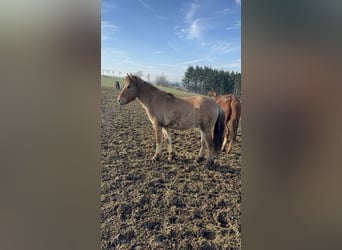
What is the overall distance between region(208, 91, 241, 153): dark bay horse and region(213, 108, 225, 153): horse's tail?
0.09 ft

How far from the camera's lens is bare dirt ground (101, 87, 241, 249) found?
1481mm

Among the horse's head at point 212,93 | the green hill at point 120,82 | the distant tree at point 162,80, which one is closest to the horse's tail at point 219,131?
the horse's head at point 212,93

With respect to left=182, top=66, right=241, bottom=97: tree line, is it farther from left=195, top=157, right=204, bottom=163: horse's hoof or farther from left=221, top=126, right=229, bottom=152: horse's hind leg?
left=195, top=157, right=204, bottom=163: horse's hoof

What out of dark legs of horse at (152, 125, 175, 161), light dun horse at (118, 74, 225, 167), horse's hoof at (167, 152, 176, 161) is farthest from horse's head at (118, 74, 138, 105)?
horse's hoof at (167, 152, 176, 161)

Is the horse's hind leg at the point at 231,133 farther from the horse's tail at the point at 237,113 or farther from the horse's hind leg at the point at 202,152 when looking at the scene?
the horse's hind leg at the point at 202,152

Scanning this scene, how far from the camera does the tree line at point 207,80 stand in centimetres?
145

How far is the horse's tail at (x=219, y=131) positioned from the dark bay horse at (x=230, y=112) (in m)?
0.03
